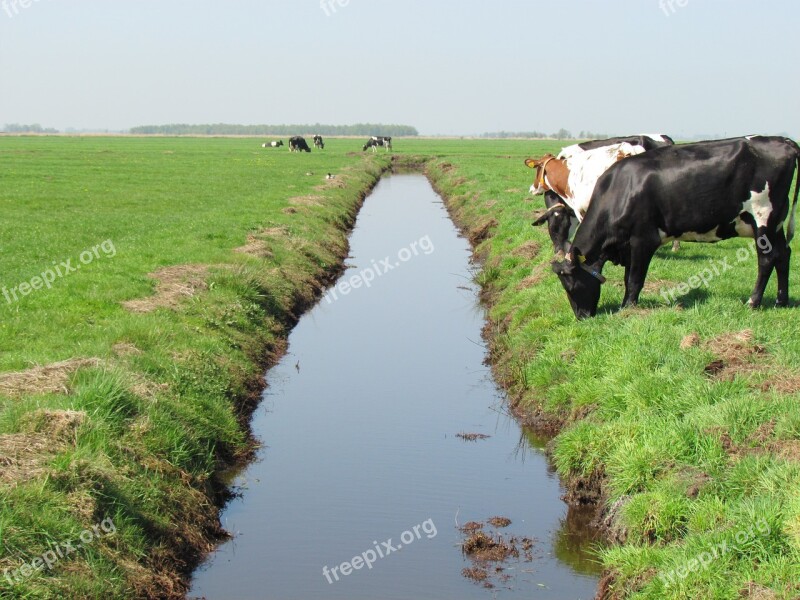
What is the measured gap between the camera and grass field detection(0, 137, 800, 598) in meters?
6.30

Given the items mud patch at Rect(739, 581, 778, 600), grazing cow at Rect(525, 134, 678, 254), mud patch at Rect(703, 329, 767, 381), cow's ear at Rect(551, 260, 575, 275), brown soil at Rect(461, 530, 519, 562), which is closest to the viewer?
mud patch at Rect(739, 581, 778, 600)

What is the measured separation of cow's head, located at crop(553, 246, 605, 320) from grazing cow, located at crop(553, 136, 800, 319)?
0.01 metres

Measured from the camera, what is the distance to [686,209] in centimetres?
1189

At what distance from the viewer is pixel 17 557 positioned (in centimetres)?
588

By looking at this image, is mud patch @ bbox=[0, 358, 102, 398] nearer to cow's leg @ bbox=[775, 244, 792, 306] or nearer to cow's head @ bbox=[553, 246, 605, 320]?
cow's head @ bbox=[553, 246, 605, 320]

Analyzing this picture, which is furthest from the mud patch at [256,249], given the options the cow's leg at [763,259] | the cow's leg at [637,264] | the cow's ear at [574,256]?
the cow's leg at [763,259]

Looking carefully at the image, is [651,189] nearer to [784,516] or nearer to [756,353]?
[756,353]

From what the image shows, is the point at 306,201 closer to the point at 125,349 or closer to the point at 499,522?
the point at 125,349

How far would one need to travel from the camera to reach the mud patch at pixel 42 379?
8.57 m

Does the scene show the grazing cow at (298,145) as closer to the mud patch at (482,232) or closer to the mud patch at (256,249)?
the mud patch at (482,232)

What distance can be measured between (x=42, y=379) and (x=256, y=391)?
3.65 meters

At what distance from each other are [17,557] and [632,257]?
29.0 feet

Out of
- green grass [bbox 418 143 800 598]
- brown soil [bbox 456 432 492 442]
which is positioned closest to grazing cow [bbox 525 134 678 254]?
green grass [bbox 418 143 800 598]

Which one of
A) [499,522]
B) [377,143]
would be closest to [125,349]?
[499,522]
